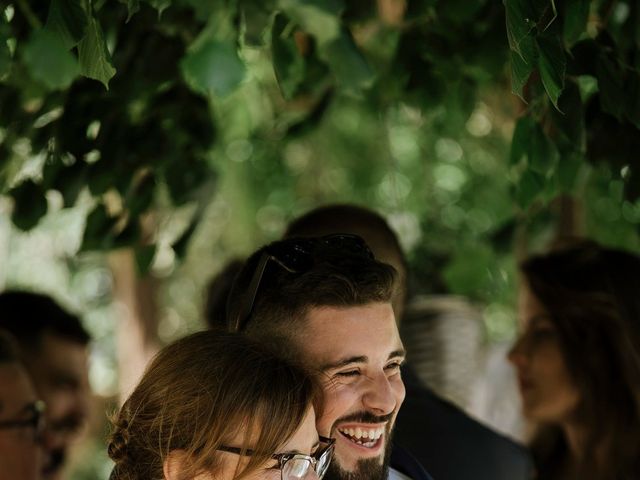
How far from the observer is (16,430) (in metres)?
3.53

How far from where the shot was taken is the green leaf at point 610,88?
8.69ft

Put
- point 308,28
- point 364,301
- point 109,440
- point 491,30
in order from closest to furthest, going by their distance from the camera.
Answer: point 308,28 < point 109,440 < point 364,301 < point 491,30

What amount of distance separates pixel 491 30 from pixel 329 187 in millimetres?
4750

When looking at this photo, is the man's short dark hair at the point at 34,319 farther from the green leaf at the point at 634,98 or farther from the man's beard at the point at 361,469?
the green leaf at the point at 634,98

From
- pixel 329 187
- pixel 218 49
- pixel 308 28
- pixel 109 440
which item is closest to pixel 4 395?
pixel 109 440

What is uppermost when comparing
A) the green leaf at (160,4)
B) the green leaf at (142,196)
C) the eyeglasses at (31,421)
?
the green leaf at (160,4)

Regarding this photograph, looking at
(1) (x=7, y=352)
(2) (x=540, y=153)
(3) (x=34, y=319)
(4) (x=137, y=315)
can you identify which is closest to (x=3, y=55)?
(2) (x=540, y=153)

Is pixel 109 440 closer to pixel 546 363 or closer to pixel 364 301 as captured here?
pixel 364 301

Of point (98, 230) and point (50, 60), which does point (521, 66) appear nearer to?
point (50, 60)

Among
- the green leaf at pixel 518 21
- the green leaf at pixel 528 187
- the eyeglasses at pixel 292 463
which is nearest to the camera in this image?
the green leaf at pixel 518 21

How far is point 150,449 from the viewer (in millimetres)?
2244

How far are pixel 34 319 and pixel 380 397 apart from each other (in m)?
2.08

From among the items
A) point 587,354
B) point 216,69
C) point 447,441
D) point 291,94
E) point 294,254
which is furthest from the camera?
point 587,354

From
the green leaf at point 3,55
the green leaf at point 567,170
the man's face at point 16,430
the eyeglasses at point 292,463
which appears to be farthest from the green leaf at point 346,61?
the man's face at point 16,430
